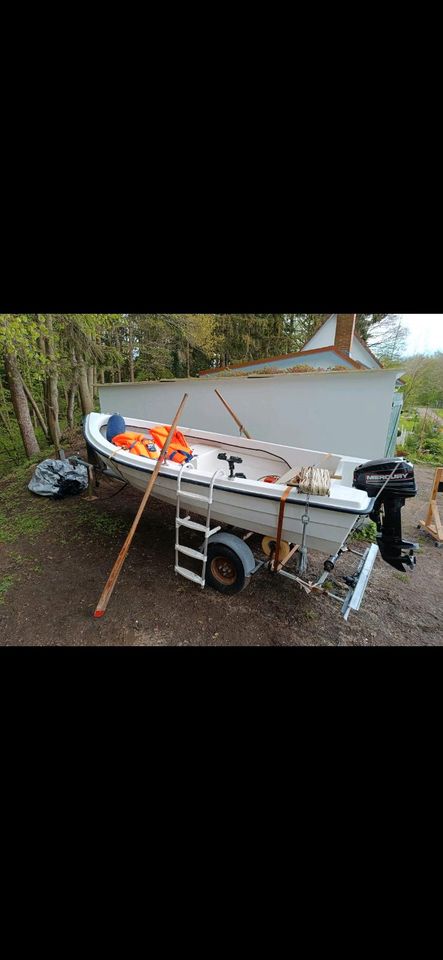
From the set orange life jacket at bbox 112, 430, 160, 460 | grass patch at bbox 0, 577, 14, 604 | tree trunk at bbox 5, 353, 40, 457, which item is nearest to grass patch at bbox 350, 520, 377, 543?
orange life jacket at bbox 112, 430, 160, 460

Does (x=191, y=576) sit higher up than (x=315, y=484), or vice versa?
(x=315, y=484)

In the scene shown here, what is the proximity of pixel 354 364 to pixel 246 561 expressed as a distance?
4.98m

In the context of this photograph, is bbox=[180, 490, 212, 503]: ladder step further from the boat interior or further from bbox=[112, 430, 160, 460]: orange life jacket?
bbox=[112, 430, 160, 460]: orange life jacket

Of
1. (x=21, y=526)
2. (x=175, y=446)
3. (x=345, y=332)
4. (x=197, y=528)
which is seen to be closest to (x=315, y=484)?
(x=197, y=528)

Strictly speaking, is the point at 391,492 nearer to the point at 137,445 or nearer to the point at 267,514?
the point at 267,514

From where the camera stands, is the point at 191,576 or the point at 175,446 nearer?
the point at 191,576

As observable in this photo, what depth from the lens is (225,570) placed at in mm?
3070

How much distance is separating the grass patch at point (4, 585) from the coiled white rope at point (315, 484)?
9.85 feet

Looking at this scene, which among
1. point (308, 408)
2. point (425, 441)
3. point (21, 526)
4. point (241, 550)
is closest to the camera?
point (241, 550)

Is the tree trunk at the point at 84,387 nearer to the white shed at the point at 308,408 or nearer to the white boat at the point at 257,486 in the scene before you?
the white shed at the point at 308,408

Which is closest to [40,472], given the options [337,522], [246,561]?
[246,561]

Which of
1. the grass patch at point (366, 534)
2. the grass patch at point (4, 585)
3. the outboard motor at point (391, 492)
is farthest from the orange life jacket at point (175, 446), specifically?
the grass patch at point (366, 534)

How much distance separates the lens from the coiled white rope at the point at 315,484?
96.3 inches

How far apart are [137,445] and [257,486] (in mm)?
1880
